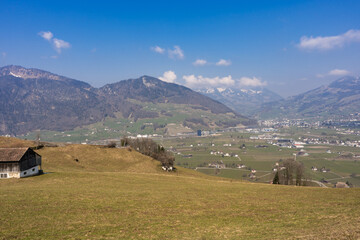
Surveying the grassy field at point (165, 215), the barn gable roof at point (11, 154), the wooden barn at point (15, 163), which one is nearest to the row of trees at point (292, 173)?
the grassy field at point (165, 215)

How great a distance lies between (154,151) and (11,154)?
6822 centimetres

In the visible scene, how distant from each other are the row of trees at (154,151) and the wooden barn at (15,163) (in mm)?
47966

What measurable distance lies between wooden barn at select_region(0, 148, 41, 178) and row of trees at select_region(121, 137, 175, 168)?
48.0 m

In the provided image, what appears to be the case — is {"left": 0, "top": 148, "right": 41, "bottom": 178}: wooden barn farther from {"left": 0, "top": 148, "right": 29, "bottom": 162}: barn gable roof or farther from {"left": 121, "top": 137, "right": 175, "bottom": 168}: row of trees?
{"left": 121, "top": 137, "right": 175, "bottom": 168}: row of trees

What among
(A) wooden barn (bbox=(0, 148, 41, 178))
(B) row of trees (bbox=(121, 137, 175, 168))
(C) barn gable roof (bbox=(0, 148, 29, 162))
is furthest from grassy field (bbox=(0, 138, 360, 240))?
(B) row of trees (bbox=(121, 137, 175, 168))

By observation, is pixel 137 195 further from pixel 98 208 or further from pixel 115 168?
pixel 115 168

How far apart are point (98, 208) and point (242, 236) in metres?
18.8

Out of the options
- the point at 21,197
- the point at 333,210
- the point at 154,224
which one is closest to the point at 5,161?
the point at 21,197

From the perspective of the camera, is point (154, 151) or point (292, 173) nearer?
point (292, 173)

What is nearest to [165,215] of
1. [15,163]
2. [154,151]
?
[15,163]

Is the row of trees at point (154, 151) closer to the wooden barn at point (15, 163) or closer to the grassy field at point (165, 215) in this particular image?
the grassy field at point (165, 215)

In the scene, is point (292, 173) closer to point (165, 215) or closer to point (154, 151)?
point (154, 151)

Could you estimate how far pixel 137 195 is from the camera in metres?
38.7

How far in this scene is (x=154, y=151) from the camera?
116000 millimetres
